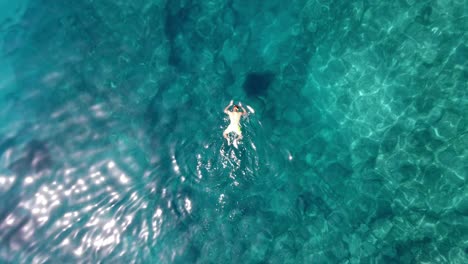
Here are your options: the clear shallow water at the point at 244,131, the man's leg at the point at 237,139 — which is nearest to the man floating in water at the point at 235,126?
the man's leg at the point at 237,139

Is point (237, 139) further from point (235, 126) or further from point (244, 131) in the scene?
point (235, 126)

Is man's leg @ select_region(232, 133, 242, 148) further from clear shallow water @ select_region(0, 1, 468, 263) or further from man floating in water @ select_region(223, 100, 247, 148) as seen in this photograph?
clear shallow water @ select_region(0, 1, 468, 263)

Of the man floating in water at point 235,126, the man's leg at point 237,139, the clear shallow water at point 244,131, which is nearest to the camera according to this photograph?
the clear shallow water at point 244,131

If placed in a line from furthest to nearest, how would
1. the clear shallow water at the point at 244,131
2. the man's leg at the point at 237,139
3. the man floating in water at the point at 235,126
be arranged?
1. the man's leg at the point at 237,139
2. the man floating in water at the point at 235,126
3. the clear shallow water at the point at 244,131

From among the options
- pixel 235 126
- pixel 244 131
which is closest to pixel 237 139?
pixel 244 131

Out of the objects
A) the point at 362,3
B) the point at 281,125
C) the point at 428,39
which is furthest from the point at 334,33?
the point at 281,125

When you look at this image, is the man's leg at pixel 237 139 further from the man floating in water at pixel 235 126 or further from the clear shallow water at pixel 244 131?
the clear shallow water at pixel 244 131

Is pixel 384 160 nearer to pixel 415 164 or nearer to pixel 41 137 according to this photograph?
pixel 415 164

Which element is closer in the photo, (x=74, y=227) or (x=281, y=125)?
(x=74, y=227)

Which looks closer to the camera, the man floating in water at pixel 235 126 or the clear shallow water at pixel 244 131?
the clear shallow water at pixel 244 131
